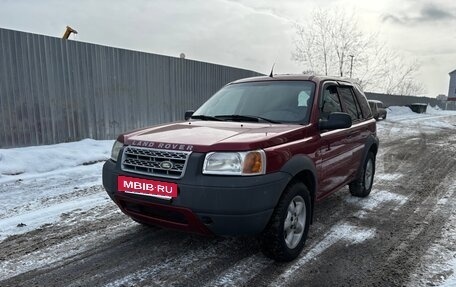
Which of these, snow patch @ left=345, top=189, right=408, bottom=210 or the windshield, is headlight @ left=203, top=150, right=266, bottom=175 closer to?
the windshield

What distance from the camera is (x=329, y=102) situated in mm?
4461

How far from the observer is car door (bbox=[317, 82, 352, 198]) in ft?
13.5

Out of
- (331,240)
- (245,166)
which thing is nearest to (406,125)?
(331,240)

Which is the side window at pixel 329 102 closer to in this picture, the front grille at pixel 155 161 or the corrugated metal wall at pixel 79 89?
the front grille at pixel 155 161

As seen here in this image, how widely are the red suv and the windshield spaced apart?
0.04 ft

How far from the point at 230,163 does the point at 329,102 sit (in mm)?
1997

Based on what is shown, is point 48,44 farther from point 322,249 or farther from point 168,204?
point 322,249

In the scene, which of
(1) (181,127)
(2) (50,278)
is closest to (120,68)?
(1) (181,127)

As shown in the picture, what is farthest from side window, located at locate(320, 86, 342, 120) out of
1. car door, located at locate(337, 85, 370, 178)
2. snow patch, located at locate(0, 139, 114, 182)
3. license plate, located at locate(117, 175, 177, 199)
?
snow patch, located at locate(0, 139, 114, 182)

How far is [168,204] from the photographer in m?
3.10

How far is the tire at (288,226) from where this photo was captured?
3291 mm

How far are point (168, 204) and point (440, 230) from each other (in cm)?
339

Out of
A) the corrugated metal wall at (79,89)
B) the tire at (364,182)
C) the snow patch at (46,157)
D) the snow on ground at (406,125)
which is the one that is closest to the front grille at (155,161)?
the tire at (364,182)

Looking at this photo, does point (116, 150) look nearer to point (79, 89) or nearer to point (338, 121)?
point (338, 121)
